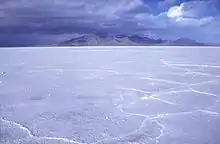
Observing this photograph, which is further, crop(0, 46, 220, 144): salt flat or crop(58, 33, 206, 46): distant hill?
crop(58, 33, 206, 46): distant hill

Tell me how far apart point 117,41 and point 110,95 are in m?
0.36

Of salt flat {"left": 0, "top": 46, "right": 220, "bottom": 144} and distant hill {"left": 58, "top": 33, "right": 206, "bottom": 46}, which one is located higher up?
distant hill {"left": 58, "top": 33, "right": 206, "bottom": 46}

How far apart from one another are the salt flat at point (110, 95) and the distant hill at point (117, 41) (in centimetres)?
4

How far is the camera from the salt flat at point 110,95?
1677 mm

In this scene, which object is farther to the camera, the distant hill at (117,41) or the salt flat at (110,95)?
the distant hill at (117,41)

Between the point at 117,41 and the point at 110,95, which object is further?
the point at 117,41

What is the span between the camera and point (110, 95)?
177 cm

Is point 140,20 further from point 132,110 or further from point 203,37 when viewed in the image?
point 132,110

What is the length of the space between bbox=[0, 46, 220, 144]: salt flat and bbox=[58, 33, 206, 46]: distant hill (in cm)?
4

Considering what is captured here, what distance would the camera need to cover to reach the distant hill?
184 centimetres

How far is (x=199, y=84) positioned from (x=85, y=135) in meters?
0.82

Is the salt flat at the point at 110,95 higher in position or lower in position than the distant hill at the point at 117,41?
lower

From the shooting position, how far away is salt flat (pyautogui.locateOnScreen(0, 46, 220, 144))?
1.68 meters

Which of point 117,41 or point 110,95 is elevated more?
point 117,41
